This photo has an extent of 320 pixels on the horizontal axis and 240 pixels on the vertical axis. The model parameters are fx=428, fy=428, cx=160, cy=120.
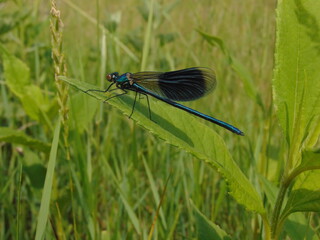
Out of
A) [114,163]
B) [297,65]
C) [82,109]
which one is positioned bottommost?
[114,163]

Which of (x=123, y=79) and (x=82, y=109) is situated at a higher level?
(x=123, y=79)

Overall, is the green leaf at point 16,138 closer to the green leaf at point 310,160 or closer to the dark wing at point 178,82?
the dark wing at point 178,82

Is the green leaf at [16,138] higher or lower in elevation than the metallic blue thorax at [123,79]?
lower

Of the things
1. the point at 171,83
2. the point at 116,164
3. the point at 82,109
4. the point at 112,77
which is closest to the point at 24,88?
the point at 82,109

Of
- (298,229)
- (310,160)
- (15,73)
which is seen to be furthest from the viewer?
(15,73)

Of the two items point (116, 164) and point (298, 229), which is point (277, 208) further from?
point (116, 164)

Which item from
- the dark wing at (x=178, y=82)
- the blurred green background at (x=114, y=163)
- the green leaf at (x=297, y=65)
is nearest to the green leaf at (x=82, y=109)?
the blurred green background at (x=114, y=163)
